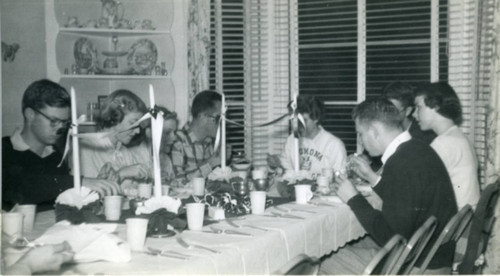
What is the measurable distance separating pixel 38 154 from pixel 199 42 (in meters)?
1.92

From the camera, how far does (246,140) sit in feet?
14.8

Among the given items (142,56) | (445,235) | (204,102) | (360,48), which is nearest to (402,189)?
(445,235)

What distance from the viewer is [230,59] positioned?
4477 millimetres

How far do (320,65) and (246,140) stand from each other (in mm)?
774

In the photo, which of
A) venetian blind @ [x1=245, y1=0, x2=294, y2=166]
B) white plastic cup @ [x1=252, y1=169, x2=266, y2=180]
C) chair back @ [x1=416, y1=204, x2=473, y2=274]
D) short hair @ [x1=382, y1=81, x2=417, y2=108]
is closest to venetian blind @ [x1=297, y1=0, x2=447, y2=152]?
venetian blind @ [x1=245, y1=0, x2=294, y2=166]

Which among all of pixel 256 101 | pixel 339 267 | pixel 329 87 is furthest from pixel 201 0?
pixel 339 267

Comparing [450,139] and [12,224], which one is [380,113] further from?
[12,224]

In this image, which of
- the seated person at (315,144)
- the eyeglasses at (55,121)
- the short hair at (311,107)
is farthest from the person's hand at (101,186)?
the short hair at (311,107)

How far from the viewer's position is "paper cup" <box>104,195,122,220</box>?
220 centimetres

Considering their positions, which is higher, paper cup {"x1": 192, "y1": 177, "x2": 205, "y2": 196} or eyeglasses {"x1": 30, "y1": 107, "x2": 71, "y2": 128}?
eyeglasses {"x1": 30, "y1": 107, "x2": 71, "y2": 128}

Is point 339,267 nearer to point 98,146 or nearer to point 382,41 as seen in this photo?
point 98,146

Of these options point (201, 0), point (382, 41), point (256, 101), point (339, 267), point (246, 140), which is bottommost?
point (339, 267)

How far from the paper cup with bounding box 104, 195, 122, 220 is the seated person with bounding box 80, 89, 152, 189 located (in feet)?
1.89

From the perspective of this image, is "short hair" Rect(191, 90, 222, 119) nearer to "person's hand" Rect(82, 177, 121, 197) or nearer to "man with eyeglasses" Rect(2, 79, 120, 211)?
"man with eyeglasses" Rect(2, 79, 120, 211)
